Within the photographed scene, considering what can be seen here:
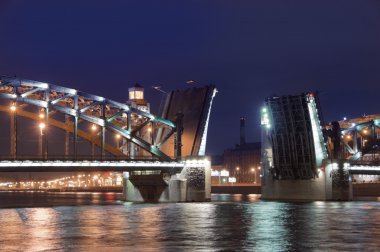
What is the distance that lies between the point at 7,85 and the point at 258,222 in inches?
1962

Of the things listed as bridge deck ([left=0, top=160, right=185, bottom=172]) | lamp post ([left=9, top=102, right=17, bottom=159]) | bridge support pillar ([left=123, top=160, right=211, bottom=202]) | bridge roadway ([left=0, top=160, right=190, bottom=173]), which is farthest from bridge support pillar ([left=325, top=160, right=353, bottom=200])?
lamp post ([left=9, top=102, right=17, bottom=159])

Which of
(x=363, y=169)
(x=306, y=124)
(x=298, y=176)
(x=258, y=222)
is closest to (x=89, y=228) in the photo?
(x=258, y=222)

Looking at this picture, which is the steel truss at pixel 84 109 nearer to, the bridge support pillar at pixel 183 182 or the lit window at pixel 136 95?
the bridge support pillar at pixel 183 182

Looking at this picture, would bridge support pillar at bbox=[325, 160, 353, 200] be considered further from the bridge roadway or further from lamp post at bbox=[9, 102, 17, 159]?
lamp post at bbox=[9, 102, 17, 159]

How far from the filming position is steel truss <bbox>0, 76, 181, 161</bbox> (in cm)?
9274

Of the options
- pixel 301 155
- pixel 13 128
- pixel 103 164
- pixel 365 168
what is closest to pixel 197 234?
pixel 103 164

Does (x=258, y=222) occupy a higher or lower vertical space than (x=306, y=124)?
lower

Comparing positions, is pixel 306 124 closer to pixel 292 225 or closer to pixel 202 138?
pixel 202 138

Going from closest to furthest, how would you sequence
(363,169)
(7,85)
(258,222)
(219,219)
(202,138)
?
(258,222)
(219,219)
(7,85)
(202,138)
(363,169)

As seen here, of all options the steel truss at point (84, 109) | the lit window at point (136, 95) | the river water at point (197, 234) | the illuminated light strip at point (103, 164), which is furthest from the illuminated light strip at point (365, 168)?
the river water at point (197, 234)

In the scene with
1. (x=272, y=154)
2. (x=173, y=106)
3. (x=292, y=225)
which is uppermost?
(x=173, y=106)

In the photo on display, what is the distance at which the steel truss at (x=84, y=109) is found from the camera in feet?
304

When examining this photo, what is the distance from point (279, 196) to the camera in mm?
110750

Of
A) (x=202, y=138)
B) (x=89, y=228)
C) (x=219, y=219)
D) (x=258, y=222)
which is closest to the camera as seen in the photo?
(x=89, y=228)
